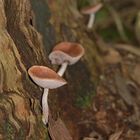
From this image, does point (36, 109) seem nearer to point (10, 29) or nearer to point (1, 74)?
point (1, 74)

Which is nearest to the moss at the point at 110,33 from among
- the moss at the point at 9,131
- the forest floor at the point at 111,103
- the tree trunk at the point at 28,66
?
the forest floor at the point at 111,103

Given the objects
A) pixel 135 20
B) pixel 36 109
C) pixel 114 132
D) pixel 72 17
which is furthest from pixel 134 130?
pixel 135 20

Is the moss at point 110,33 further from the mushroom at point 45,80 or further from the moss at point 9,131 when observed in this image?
the moss at point 9,131

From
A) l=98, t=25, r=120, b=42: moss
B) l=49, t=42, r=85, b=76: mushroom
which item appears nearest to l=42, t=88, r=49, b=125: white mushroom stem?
l=49, t=42, r=85, b=76: mushroom

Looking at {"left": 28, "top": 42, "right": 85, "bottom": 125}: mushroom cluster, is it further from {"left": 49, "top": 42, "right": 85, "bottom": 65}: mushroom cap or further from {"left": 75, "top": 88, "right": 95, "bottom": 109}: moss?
{"left": 75, "top": 88, "right": 95, "bottom": 109}: moss

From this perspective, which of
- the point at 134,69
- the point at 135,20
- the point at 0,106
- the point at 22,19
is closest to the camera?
the point at 0,106

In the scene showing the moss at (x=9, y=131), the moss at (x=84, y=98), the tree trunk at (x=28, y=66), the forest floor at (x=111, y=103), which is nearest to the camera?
the moss at (x=9, y=131)
